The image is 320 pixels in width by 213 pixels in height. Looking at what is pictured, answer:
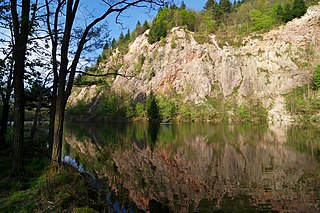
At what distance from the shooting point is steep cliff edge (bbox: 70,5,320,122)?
250 feet

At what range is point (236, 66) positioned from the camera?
287 feet

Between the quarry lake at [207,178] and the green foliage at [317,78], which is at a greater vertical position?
the green foliage at [317,78]

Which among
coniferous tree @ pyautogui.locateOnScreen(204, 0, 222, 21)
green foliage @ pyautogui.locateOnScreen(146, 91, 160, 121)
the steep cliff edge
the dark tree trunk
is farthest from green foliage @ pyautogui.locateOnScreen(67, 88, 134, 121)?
the dark tree trunk

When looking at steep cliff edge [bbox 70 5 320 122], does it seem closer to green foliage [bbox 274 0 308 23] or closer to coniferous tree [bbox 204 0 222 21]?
green foliage [bbox 274 0 308 23]

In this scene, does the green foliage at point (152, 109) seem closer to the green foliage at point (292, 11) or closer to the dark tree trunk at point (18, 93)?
the green foliage at point (292, 11)

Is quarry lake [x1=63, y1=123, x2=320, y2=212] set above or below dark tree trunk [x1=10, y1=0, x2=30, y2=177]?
below

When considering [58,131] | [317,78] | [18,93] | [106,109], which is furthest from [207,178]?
[106,109]

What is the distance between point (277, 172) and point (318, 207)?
5.81 m

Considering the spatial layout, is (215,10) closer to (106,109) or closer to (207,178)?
(106,109)

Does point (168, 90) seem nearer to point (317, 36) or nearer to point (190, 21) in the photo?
point (190, 21)

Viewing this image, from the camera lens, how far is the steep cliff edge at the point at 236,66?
250 ft

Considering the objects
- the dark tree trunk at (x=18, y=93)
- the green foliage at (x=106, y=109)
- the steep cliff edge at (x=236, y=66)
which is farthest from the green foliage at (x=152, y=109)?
the dark tree trunk at (x=18, y=93)

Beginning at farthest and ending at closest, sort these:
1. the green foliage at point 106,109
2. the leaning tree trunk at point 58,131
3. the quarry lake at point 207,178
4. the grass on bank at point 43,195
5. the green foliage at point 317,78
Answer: the green foliage at point 106,109 → the green foliage at point 317,78 → the quarry lake at point 207,178 → the leaning tree trunk at point 58,131 → the grass on bank at point 43,195

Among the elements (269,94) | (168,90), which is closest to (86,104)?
(168,90)
